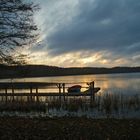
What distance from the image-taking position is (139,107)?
94.0ft

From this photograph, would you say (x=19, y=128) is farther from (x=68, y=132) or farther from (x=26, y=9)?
(x=26, y=9)

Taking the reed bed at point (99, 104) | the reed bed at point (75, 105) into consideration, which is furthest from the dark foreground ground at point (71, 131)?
the reed bed at point (99, 104)

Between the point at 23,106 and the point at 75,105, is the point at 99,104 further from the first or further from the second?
the point at 23,106

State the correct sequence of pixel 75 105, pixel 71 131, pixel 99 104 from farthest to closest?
pixel 99 104 < pixel 75 105 < pixel 71 131

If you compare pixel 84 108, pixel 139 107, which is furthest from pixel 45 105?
pixel 139 107

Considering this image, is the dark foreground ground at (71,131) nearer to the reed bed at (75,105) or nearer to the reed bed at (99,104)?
the reed bed at (75,105)

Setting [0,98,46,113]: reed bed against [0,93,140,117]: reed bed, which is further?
[0,98,46,113]: reed bed

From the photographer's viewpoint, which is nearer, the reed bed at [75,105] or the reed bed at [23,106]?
the reed bed at [75,105]

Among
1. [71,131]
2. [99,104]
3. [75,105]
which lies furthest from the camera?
[99,104]

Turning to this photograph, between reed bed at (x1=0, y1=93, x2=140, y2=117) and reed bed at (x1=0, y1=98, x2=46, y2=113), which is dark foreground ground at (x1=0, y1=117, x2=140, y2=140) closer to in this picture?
reed bed at (x1=0, y1=93, x2=140, y2=117)

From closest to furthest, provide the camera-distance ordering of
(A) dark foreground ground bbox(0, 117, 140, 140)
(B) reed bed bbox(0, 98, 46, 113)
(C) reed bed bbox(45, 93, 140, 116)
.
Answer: (A) dark foreground ground bbox(0, 117, 140, 140) < (C) reed bed bbox(45, 93, 140, 116) < (B) reed bed bbox(0, 98, 46, 113)

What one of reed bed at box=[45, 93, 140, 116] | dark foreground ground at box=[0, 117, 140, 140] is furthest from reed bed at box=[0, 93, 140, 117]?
dark foreground ground at box=[0, 117, 140, 140]

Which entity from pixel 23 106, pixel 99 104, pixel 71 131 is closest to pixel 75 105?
pixel 99 104

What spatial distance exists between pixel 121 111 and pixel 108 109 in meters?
1.61
